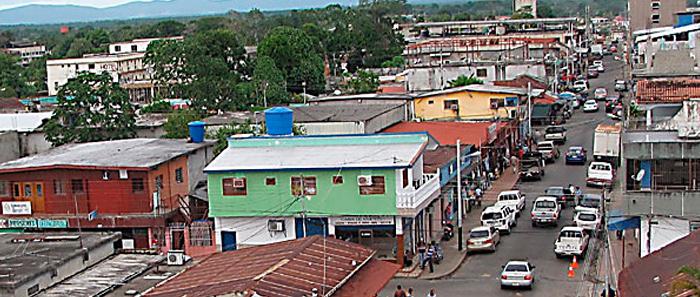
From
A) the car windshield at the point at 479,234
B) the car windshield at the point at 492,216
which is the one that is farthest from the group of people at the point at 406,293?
the car windshield at the point at 492,216

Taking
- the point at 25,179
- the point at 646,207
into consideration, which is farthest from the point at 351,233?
the point at 25,179

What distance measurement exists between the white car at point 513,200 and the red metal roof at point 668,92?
5.21m

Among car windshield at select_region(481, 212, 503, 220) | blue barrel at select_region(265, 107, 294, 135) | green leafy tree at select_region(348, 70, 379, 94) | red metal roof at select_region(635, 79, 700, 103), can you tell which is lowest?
car windshield at select_region(481, 212, 503, 220)

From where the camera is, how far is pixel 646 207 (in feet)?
81.5

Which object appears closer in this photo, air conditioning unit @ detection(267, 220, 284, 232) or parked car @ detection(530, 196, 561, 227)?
air conditioning unit @ detection(267, 220, 284, 232)

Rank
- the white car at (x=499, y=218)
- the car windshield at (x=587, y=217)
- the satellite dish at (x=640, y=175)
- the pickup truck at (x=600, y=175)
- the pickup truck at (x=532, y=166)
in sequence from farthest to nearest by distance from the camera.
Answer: the pickup truck at (x=532, y=166) < the pickup truck at (x=600, y=175) < the white car at (x=499, y=218) < the car windshield at (x=587, y=217) < the satellite dish at (x=640, y=175)

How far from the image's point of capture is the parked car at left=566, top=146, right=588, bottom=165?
1692 inches

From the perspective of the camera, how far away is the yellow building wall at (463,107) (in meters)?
47.3

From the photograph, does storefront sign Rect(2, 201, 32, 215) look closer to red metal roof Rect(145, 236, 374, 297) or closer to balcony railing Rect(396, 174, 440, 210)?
red metal roof Rect(145, 236, 374, 297)

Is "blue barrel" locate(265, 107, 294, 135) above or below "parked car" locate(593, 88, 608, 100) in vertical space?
above

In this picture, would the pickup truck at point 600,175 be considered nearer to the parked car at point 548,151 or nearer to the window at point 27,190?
the parked car at point 548,151

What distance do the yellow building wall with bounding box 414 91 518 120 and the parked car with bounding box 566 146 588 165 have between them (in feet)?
15.6

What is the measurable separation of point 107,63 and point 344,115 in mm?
53604

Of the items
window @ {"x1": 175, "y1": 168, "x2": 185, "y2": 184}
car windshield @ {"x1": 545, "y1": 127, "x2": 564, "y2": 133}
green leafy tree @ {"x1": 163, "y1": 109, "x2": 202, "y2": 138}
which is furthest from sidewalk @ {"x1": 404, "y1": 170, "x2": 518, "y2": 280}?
green leafy tree @ {"x1": 163, "y1": 109, "x2": 202, "y2": 138}
